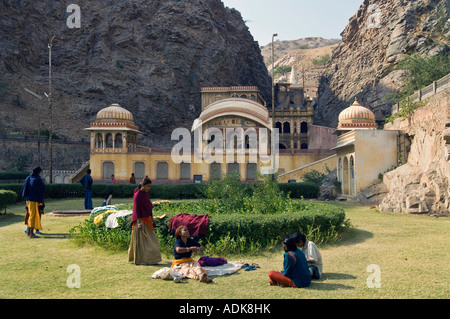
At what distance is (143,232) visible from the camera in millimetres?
7918

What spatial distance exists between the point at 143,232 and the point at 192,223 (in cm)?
137

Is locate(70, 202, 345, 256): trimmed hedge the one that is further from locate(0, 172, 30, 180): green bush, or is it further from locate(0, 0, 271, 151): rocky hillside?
locate(0, 0, 271, 151): rocky hillside

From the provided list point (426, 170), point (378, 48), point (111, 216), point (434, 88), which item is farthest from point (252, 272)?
point (378, 48)

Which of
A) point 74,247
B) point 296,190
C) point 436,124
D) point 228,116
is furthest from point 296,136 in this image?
point 74,247

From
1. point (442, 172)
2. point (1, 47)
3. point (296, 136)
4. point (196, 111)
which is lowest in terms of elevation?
point (442, 172)

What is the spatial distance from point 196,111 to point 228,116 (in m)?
21.6

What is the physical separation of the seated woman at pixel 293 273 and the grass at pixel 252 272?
0.15m

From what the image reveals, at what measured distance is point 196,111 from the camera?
56.2 meters

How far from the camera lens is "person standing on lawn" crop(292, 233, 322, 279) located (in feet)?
21.8

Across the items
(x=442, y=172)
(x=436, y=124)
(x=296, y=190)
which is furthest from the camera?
(x=296, y=190)

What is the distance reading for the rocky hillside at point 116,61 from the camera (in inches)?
2008

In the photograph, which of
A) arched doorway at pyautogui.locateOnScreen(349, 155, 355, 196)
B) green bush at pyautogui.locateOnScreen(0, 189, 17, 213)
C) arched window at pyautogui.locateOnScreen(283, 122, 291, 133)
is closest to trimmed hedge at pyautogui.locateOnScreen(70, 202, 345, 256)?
green bush at pyautogui.locateOnScreen(0, 189, 17, 213)

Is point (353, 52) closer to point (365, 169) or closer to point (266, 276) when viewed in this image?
point (365, 169)
